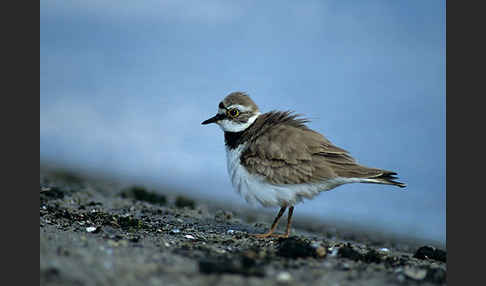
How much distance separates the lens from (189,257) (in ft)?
16.9

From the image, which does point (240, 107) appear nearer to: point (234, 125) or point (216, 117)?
point (234, 125)

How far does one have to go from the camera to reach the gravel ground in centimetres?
436

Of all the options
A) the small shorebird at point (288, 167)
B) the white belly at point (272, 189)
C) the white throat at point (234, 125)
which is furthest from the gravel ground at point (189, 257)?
the white throat at point (234, 125)

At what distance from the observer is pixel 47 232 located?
5.97 meters

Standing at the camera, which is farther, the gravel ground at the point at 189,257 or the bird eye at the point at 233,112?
the bird eye at the point at 233,112

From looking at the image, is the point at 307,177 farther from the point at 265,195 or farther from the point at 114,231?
the point at 114,231

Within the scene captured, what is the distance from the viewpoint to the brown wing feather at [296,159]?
655 cm

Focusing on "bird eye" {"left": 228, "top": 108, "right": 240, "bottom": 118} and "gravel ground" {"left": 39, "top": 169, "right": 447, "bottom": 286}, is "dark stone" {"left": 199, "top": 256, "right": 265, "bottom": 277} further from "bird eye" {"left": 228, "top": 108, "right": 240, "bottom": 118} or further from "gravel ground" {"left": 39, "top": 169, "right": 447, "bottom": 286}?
"bird eye" {"left": 228, "top": 108, "right": 240, "bottom": 118}

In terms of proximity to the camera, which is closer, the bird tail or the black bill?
the bird tail

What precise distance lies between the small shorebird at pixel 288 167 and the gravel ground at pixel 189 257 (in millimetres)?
778

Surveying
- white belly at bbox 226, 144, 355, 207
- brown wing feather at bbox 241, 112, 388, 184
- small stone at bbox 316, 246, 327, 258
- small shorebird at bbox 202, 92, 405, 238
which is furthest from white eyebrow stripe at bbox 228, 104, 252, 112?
small stone at bbox 316, 246, 327, 258

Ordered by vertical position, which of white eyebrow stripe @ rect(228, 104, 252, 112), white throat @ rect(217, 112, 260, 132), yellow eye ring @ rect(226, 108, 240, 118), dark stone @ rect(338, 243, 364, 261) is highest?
white eyebrow stripe @ rect(228, 104, 252, 112)

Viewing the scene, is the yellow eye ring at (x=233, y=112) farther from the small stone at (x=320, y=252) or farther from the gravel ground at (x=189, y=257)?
the small stone at (x=320, y=252)

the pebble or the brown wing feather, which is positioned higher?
the brown wing feather
